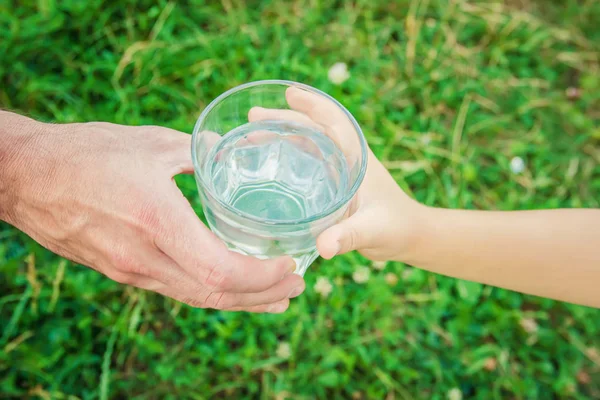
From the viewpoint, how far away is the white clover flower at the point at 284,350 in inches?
110

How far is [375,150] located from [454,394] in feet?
4.27

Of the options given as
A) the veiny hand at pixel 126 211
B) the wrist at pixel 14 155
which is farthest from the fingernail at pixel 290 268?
the wrist at pixel 14 155

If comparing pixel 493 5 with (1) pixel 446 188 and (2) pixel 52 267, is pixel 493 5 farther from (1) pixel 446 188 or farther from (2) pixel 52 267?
(2) pixel 52 267

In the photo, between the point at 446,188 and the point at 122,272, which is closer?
the point at 122,272

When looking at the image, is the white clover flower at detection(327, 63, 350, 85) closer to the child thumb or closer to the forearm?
the forearm

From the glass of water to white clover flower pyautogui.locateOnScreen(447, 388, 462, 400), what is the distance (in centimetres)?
127

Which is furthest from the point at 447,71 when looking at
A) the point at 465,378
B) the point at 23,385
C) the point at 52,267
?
the point at 23,385

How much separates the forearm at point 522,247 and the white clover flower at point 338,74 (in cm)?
129

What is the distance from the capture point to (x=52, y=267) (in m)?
2.84

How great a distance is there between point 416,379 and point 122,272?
1.59 m

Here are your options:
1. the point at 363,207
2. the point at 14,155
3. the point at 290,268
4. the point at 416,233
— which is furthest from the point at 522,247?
the point at 14,155

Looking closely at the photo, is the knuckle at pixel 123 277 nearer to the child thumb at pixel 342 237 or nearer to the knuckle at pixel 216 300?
the knuckle at pixel 216 300

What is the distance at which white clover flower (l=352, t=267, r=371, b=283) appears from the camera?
2.92 metres

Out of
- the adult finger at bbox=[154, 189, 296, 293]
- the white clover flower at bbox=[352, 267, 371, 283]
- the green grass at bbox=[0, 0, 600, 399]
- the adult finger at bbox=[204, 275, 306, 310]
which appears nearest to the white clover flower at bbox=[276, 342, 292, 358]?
the green grass at bbox=[0, 0, 600, 399]
